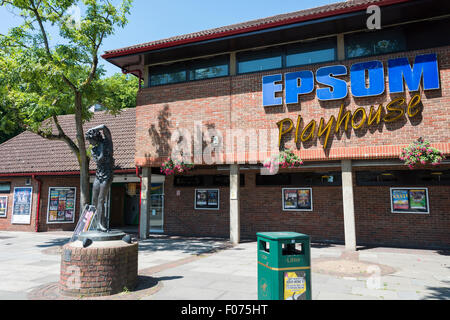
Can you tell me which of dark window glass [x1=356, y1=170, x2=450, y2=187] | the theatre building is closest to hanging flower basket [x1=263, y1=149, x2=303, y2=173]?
the theatre building

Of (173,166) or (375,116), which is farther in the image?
(173,166)

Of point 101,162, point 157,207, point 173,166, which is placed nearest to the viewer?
point 101,162

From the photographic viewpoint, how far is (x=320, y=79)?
12.0m

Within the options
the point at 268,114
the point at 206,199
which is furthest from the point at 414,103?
the point at 206,199

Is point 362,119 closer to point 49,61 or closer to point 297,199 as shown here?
point 297,199

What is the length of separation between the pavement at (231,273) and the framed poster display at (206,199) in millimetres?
3301

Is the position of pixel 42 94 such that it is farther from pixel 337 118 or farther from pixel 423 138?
pixel 423 138

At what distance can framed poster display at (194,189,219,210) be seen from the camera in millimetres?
15828

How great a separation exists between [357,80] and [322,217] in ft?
19.0

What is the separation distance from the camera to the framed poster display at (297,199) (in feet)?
46.6

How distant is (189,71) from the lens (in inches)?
568
